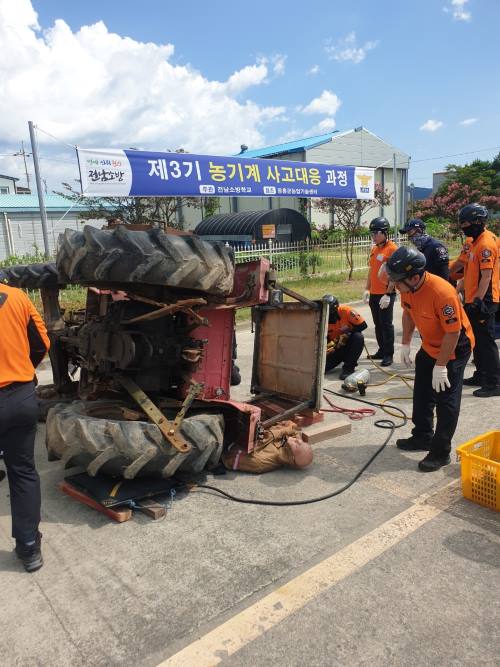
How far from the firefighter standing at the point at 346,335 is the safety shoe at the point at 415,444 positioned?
218 cm

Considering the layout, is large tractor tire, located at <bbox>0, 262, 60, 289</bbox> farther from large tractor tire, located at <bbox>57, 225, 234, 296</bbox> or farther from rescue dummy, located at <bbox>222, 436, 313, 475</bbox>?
A: rescue dummy, located at <bbox>222, 436, 313, 475</bbox>

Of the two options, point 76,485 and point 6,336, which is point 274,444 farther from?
point 6,336

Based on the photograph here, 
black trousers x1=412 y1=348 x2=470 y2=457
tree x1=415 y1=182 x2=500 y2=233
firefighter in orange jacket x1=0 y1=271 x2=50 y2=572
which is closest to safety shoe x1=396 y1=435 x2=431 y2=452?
black trousers x1=412 y1=348 x2=470 y2=457

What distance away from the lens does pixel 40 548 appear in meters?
2.99

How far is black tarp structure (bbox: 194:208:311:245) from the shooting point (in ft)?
77.5

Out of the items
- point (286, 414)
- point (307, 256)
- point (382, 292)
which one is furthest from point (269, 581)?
point (307, 256)

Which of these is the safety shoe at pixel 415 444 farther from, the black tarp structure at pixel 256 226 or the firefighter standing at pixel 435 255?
Result: the black tarp structure at pixel 256 226

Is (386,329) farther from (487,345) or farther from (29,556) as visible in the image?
(29,556)

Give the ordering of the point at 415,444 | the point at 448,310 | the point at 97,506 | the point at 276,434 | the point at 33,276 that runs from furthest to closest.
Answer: the point at 33,276 < the point at 415,444 < the point at 276,434 < the point at 448,310 < the point at 97,506

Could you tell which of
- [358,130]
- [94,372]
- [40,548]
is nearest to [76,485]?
[40,548]

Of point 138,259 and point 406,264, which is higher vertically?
point 138,259

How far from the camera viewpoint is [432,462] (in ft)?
12.9

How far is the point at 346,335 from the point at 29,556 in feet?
14.8

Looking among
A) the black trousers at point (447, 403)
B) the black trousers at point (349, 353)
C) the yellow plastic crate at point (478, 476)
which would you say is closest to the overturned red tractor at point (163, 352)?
the black trousers at point (447, 403)
